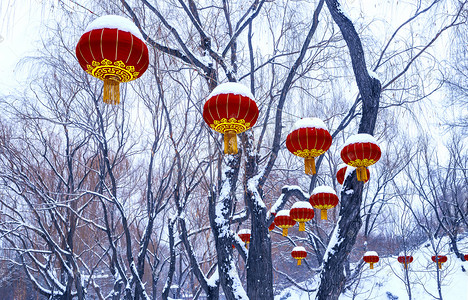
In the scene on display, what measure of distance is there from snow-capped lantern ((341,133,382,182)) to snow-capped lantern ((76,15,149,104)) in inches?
99.4

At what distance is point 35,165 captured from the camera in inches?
297

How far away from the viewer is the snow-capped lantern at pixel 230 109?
289 centimetres

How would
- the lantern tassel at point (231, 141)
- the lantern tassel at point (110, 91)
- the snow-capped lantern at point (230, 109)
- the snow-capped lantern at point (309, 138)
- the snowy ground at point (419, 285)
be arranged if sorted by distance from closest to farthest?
the lantern tassel at point (110, 91) → the snow-capped lantern at point (230, 109) → the lantern tassel at point (231, 141) → the snow-capped lantern at point (309, 138) → the snowy ground at point (419, 285)

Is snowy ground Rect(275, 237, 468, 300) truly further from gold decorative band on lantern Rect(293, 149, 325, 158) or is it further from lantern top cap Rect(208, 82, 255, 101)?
lantern top cap Rect(208, 82, 255, 101)

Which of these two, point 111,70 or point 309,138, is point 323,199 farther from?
point 111,70

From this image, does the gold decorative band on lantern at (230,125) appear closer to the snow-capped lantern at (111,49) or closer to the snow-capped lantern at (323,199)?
the snow-capped lantern at (111,49)

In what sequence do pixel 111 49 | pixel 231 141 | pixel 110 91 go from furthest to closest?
1. pixel 231 141
2. pixel 110 91
3. pixel 111 49

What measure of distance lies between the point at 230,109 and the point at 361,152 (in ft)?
5.95

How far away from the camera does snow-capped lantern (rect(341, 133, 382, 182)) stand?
387 cm

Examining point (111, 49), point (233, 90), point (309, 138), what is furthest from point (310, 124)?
point (111, 49)

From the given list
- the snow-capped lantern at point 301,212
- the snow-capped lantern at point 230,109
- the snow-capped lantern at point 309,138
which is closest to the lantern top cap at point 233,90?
the snow-capped lantern at point 230,109

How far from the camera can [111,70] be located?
2434mm

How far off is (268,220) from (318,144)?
1.46 m

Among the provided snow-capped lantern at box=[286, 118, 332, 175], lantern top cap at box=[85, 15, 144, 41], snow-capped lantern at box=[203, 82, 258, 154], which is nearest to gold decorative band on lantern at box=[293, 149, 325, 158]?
snow-capped lantern at box=[286, 118, 332, 175]
